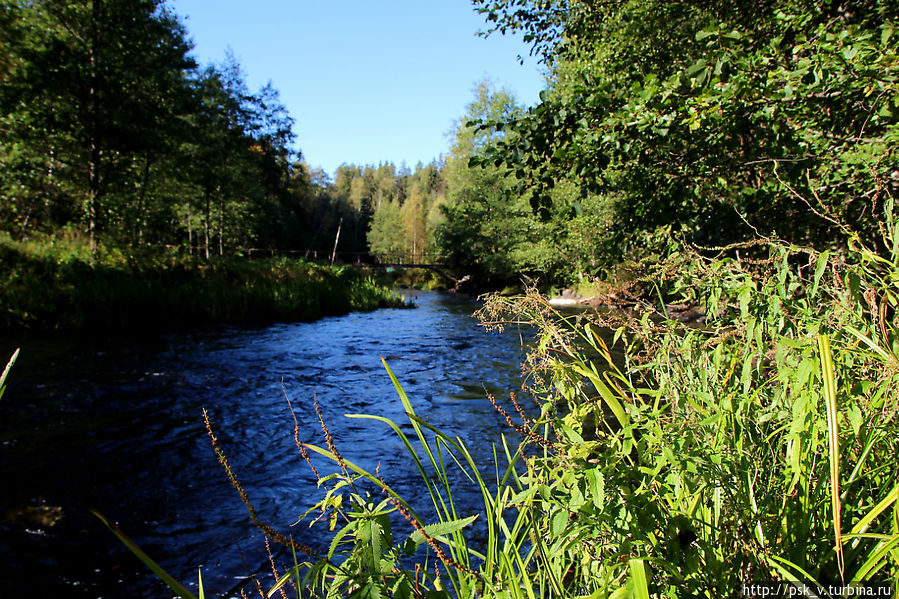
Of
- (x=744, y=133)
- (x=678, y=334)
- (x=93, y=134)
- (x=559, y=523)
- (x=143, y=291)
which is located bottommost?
(x=143, y=291)

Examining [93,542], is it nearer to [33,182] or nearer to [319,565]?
[319,565]

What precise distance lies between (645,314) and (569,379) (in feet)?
2.89

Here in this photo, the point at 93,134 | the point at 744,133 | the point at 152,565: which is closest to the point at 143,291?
the point at 93,134

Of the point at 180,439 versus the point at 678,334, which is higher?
the point at 678,334

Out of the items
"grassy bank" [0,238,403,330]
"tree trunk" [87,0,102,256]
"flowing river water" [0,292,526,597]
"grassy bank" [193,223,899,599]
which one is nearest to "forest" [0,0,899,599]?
"grassy bank" [193,223,899,599]

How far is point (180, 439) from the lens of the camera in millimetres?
5773

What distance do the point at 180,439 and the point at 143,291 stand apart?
983 cm

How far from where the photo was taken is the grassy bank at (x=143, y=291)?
38.2ft

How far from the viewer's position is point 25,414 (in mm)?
6176

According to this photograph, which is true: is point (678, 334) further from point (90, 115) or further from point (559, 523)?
point (90, 115)

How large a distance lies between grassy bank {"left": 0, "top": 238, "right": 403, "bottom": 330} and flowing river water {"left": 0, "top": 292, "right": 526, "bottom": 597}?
4.21ft

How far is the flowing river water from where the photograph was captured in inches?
141

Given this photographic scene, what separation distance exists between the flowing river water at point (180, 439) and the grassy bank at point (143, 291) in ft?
4.21

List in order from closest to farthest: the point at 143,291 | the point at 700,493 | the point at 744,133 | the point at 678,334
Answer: the point at 700,493
the point at 678,334
the point at 744,133
the point at 143,291
